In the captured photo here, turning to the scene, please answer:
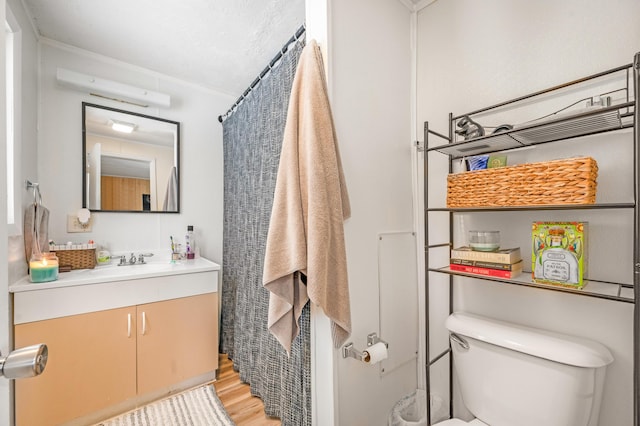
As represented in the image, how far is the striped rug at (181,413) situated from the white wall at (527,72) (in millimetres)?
1326

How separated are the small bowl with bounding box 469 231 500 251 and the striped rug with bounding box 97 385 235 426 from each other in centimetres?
159

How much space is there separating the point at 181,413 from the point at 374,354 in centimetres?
133

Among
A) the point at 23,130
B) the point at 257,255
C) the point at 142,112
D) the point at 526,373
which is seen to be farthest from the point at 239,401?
the point at 142,112

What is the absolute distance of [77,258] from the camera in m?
1.69

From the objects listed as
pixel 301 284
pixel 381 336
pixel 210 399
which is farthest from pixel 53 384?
pixel 381 336

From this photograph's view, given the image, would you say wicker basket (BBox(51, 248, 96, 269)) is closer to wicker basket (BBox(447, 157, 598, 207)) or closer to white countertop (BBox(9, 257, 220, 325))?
white countertop (BBox(9, 257, 220, 325))

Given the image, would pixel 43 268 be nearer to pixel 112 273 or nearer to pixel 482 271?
pixel 112 273

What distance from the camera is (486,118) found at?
1.23 meters

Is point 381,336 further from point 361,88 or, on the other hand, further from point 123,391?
point 123,391

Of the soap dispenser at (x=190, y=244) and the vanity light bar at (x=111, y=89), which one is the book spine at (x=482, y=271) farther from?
the vanity light bar at (x=111, y=89)

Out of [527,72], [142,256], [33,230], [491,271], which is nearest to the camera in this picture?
[491,271]

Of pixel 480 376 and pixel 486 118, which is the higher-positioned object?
pixel 486 118

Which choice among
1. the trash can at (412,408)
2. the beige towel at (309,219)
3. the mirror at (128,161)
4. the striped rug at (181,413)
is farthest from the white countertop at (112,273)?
the trash can at (412,408)

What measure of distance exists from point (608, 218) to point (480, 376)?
74cm
